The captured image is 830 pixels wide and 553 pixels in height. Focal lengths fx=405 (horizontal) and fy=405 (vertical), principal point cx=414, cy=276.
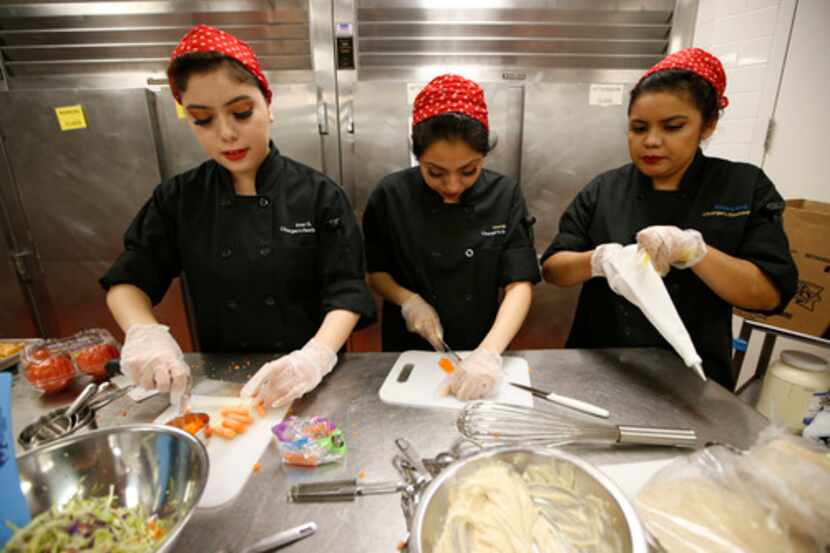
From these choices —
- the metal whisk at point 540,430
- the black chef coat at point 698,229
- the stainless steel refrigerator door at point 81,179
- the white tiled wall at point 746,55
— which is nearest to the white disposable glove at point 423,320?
the metal whisk at point 540,430

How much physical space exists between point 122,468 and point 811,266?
2600mm

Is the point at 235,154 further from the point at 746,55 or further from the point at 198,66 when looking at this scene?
the point at 746,55

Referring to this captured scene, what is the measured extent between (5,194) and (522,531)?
3381 mm

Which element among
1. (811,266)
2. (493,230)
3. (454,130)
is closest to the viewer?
(454,130)

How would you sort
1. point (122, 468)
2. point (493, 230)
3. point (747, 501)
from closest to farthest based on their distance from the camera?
1. point (747, 501)
2. point (122, 468)
3. point (493, 230)

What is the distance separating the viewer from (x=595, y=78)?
2443 mm

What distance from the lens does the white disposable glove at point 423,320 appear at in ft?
4.34

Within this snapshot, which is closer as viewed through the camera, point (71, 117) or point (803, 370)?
point (803, 370)

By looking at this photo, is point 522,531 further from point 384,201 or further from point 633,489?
point 384,201

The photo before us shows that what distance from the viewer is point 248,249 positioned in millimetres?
1246

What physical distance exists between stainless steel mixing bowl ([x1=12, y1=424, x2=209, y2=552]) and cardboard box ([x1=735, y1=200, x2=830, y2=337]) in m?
2.45

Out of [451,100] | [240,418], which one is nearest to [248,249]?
[240,418]

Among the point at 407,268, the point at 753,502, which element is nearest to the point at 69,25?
the point at 407,268

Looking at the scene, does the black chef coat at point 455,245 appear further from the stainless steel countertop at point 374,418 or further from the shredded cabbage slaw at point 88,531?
the shredded cabbage slaw at point 88,531
